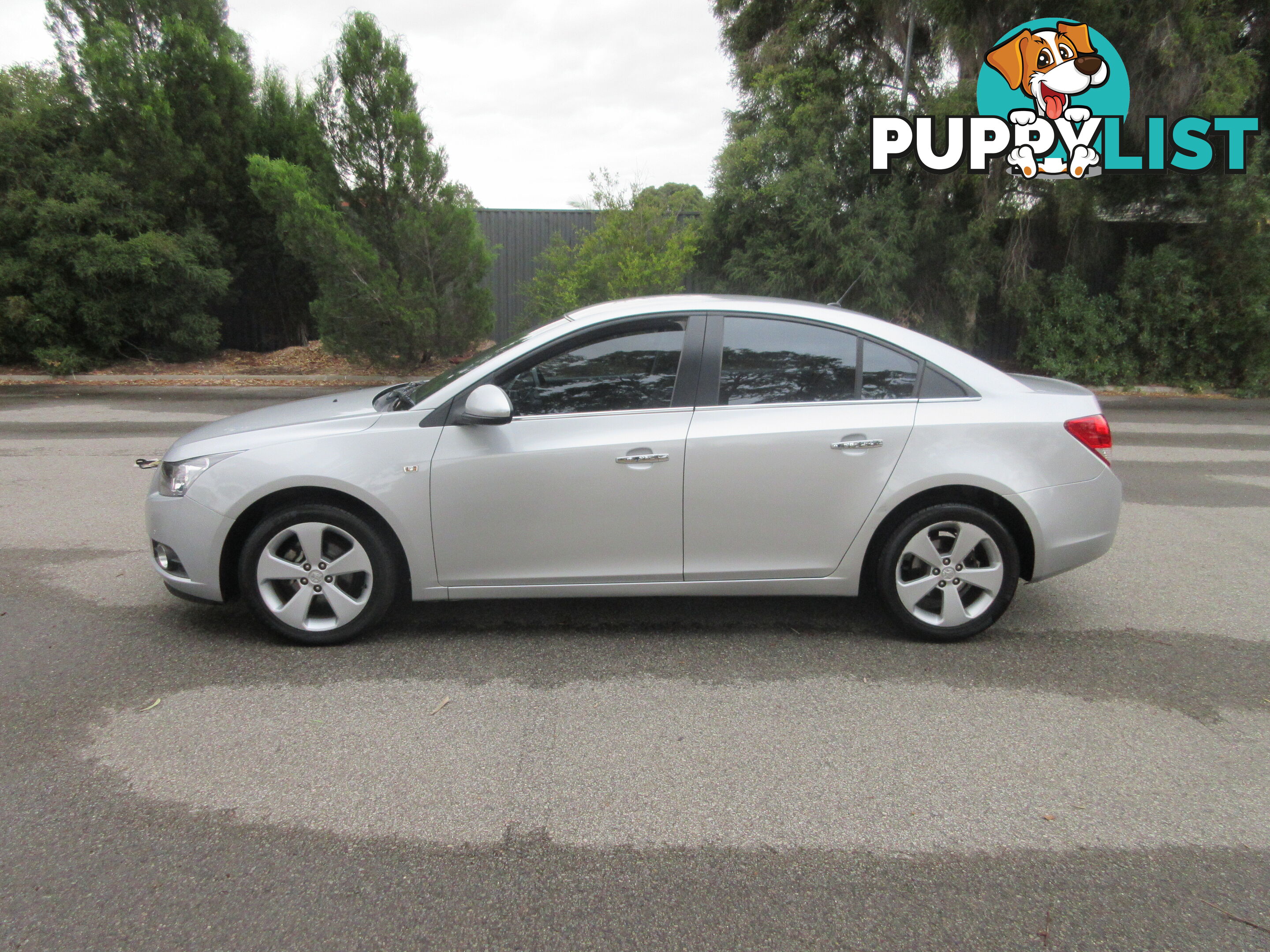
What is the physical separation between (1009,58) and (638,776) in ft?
50.8

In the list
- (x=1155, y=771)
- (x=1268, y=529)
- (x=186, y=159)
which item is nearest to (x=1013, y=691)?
(x=1155, y=771)

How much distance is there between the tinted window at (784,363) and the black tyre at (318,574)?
187cm

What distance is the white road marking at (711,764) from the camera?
291 cm

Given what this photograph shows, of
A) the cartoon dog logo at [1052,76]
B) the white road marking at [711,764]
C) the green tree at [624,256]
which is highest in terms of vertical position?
the cartoon dog logo at [1052,76]

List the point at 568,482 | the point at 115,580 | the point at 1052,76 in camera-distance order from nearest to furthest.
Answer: the point at 568,482 → the point at 115,580 → the point at 1052,76

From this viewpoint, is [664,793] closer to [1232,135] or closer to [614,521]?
[614,521]

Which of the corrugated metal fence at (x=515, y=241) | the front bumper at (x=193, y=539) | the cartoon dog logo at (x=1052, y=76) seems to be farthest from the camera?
the corrugated metal fence at (x=515, y=241)

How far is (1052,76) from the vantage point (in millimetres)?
15078

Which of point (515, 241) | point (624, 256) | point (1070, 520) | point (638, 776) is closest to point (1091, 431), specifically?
point (1070, 520)

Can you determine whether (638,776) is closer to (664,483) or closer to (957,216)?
(664,483)

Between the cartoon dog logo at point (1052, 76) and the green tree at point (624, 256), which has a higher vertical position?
the cartoon dog logo at point (1052, 76)

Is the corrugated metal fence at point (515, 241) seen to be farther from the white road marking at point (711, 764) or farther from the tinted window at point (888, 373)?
the white road marking at point (711, 764)

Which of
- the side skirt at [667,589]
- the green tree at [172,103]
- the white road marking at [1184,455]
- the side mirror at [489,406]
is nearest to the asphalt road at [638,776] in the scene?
the side skirt at [667,589]

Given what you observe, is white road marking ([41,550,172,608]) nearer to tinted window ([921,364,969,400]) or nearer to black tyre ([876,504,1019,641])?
black tyre ([876,504,1019,641])
